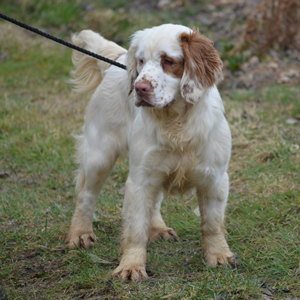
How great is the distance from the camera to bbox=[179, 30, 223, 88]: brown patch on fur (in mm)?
2740

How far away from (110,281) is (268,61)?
533 centimetres

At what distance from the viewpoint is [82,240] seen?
12.0ft

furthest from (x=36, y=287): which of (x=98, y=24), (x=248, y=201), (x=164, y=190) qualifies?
(x=98, y=24)

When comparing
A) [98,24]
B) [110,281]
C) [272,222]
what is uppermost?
[98,24]

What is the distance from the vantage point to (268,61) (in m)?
7.46

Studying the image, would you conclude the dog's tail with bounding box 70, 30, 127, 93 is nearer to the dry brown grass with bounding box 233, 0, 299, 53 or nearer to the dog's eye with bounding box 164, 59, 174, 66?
the dog's eye with bounding box 164, 59, 174, 66

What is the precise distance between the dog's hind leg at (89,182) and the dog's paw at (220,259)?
0.95 m

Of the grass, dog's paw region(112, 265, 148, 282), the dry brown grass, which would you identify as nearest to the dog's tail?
the grass

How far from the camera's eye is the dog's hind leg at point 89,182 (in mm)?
3621

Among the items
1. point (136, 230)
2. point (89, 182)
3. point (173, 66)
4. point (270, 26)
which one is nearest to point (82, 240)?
point (89, 182)

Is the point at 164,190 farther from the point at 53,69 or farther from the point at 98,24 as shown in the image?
the point at 98,24

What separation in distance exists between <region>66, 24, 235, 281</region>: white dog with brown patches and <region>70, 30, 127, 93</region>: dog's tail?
496 mm

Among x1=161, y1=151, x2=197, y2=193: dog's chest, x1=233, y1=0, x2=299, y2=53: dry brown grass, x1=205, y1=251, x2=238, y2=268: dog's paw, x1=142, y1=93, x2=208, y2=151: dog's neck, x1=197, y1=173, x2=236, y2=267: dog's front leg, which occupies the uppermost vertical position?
A: x1=233, y1=0, x2=299, y2=53: dry brown grass

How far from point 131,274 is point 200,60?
1.32 metres
